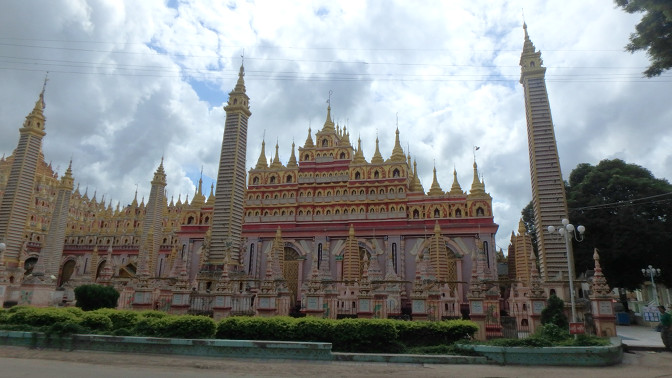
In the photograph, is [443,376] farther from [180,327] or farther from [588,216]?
[588,216]

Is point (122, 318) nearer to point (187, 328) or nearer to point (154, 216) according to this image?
point (187, 328)

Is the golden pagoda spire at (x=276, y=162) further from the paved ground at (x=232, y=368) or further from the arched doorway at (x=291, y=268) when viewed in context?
the paved ground at (x=232, y=368)

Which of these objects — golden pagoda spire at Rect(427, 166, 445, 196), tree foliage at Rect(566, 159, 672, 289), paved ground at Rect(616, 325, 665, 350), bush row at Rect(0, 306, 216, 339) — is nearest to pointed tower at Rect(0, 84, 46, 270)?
bush row at Rect(0, 306, 216, 339)

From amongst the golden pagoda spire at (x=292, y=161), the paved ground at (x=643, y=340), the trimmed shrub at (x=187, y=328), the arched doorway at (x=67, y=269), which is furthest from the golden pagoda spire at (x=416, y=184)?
the arched doorway at (x=67, y=269)

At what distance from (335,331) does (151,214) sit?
31.1 meters

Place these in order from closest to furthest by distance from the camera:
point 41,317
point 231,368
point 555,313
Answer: point 231,368, point 41,317, point 555,313

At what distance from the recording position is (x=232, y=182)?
93.8 ft

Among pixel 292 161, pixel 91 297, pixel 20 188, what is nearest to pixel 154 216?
pixel 20 188

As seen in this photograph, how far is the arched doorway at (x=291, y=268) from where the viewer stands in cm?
3466

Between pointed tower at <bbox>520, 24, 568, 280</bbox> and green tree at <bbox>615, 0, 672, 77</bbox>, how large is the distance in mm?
9082

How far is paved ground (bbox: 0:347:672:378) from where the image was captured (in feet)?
31.2

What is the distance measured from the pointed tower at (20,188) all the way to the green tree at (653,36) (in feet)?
115

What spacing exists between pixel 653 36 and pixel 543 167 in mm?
9816

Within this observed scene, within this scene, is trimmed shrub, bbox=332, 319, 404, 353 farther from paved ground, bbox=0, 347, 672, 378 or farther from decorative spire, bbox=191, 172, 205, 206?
decorative spire, bbox=191, 172, 205, 206
